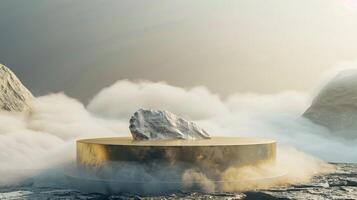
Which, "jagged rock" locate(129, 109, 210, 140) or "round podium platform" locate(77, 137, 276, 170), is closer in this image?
"round podium platform" locate(77, 137, 276, 170)

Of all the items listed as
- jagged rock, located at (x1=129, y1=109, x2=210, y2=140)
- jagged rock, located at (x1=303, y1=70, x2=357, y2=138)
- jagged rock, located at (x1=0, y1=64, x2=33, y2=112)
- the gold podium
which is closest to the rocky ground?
the gold podium

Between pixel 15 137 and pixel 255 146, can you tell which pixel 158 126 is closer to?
pixel 255 146

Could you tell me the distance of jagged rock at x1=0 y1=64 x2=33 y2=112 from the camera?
57.6m

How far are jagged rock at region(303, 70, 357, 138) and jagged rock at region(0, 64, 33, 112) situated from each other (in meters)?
45.7

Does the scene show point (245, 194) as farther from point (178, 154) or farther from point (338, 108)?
point (338, 108)

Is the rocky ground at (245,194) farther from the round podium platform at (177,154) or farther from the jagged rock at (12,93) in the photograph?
the jagged rock at (12,93)

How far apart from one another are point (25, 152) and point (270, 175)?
21912mm

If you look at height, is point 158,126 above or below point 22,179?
above

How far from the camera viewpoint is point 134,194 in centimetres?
2483

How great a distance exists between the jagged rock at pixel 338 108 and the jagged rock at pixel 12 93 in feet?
150

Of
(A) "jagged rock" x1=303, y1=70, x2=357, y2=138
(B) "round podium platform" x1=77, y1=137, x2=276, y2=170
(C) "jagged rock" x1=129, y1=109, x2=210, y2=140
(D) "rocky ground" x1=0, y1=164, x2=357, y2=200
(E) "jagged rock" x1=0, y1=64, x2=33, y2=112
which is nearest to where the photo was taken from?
(D) "rocky ground" x1=0, y1=164, x2=357, y2=200

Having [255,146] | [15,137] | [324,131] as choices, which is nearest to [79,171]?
[255,146]

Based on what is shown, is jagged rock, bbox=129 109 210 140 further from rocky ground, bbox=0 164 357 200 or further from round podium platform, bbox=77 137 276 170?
rocky ground, bbox=0 164 357 200

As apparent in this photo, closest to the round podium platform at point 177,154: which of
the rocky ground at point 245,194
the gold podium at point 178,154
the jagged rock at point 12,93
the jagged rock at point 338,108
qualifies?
the gold podium at point 178,154
